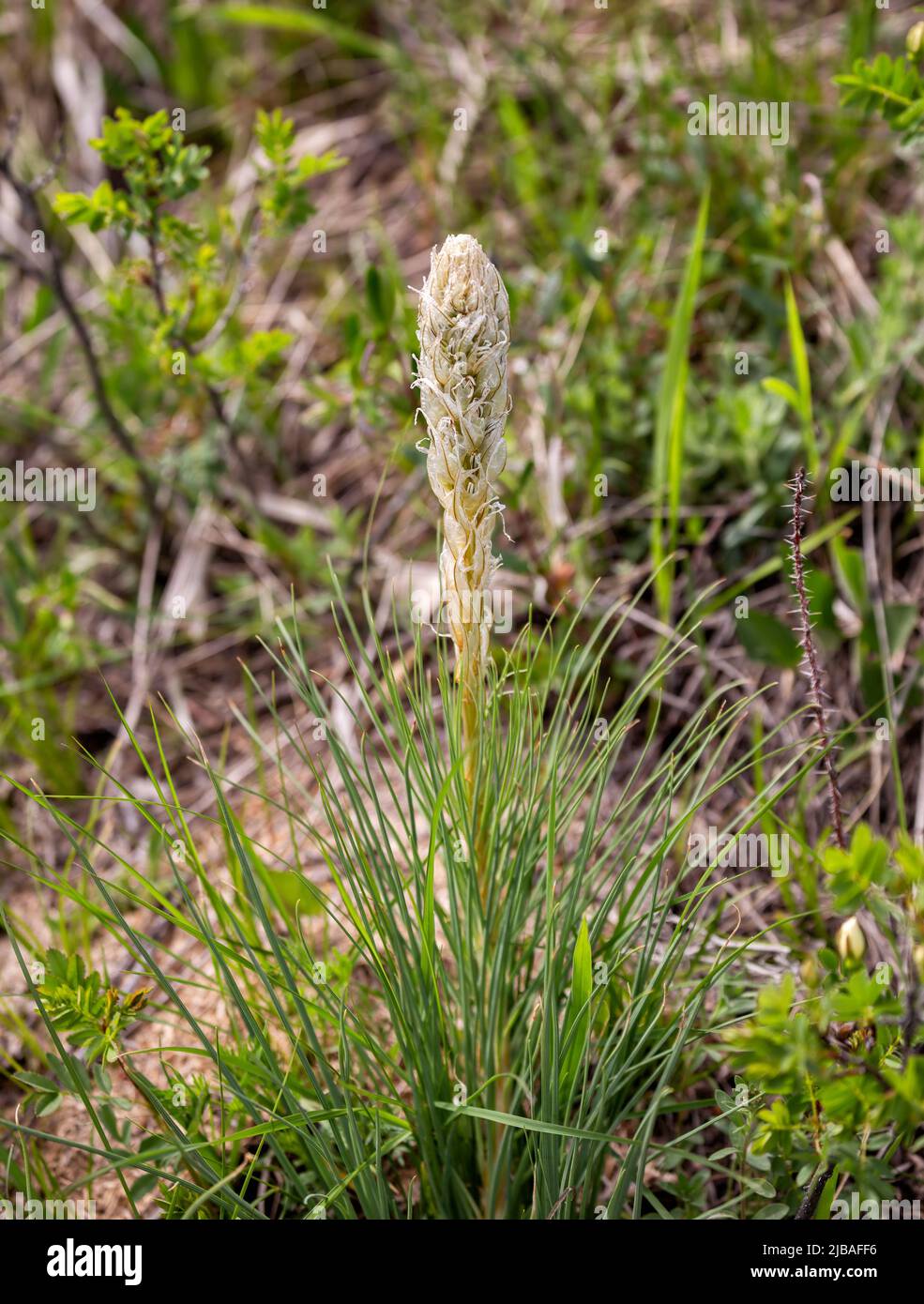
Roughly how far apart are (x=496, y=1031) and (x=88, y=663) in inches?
67.8

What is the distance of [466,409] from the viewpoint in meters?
1.32

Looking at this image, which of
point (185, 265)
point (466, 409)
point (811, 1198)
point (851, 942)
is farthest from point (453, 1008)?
point (185, 265)

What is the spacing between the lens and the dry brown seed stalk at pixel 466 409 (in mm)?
1281

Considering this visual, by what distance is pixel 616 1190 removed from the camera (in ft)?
4.74

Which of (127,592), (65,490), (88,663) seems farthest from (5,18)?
(88,663)

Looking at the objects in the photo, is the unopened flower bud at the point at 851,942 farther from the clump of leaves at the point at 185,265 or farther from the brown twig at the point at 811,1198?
the clump of leaves at the point at 185,265

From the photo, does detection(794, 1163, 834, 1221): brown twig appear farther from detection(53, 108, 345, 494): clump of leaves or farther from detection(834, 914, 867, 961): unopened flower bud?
detection(53, 108, 345, 494): clump of leaves

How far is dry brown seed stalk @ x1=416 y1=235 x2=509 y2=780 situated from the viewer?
50.4 inches

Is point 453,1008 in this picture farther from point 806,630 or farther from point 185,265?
point 185,265

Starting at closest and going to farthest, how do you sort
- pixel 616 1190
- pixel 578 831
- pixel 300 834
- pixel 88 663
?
pixel 616 1190 → pixel 578 831 → pixel 300 834 → pixel 88 663

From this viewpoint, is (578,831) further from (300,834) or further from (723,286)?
(723,286)

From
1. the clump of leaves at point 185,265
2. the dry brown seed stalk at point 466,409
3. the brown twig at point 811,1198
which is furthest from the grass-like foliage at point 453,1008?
the clump of leaves at point 185,265

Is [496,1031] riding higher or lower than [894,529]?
lower

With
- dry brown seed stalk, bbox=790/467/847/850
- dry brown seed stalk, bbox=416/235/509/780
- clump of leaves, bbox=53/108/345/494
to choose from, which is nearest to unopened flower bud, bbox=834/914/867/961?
dry brown seed stalk, bbox=790/467/847/850
